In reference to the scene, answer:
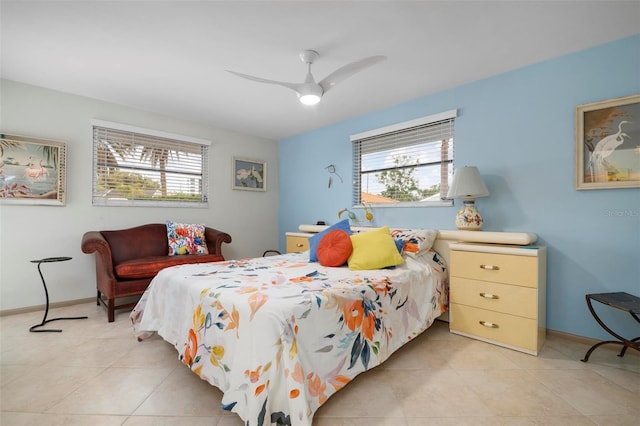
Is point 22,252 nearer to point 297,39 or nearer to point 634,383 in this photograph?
point 297,39

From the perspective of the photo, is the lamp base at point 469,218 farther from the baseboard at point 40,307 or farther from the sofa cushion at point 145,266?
the baseboard at point 40,307

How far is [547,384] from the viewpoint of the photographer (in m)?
1.71

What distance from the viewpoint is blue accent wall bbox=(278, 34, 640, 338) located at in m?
2.15

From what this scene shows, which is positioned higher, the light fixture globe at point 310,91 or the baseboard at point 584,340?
the light fixture globe at point 310,91

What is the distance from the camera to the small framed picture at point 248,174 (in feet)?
14.9

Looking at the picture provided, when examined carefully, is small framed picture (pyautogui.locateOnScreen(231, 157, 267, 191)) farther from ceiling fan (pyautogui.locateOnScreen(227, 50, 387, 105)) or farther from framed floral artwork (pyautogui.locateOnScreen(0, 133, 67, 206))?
ceiling fan (pyautogui.locateOnScreen(227, 50, 387, 105))

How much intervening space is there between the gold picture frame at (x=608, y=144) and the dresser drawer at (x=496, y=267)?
85 cm

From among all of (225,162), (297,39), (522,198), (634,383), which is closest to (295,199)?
(225,162)

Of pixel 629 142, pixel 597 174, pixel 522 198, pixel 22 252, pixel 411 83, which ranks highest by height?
pixel 411 83

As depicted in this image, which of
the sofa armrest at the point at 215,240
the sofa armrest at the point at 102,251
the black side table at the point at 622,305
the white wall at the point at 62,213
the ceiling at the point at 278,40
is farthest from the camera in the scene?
the sofa armrest at the point at 215,240

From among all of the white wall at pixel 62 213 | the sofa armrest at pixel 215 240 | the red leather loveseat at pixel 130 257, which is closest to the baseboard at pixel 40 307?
the white wall at pixel 62 213

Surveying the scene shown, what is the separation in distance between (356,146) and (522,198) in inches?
82.9

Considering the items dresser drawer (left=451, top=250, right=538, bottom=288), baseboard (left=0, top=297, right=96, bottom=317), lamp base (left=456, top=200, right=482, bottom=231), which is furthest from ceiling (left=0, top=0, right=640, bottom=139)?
baseboard (left=0, top=297, right=96, bottom=317)

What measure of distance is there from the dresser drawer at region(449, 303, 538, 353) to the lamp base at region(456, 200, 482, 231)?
742 mm
